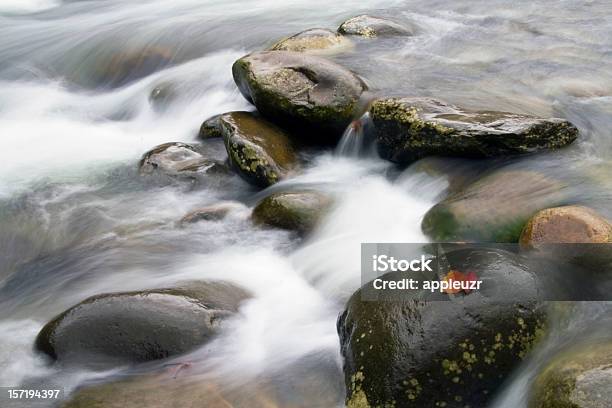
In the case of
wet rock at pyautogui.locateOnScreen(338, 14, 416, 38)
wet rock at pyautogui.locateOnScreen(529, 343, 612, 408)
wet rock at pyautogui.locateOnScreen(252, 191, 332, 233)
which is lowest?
wet rock at pyautogui.locateOnScreen(252, 191, 332, 233)

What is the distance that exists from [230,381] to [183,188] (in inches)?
138

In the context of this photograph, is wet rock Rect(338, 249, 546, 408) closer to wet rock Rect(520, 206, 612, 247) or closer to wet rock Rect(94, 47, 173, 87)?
wet rock Rect(520, 206, 612, 247)

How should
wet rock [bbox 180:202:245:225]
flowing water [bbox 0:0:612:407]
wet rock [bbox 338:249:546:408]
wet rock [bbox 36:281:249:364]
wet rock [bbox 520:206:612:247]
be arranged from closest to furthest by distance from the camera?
wet rock [bbox 338:249:546:408], wet rock [bbox 36:281:249:364], wet rock [bbox 520:206:612:247], flowing water [bbox 0:0:612:407], wet rock [bbox 180:202:245:225]

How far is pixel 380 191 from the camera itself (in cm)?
723

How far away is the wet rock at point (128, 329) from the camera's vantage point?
4758mm

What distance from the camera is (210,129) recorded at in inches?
346

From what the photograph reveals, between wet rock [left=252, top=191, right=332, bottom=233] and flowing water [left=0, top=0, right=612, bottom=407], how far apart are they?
0.15 metres

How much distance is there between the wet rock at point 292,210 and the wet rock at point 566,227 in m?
2.21

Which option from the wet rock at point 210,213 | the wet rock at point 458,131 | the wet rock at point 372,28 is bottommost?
the wet rock at point 210,213

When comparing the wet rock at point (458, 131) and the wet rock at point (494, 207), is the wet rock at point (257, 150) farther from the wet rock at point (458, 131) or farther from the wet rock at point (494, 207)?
the wet rock at point (494, 207)

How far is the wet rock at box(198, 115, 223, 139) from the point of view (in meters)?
8.76

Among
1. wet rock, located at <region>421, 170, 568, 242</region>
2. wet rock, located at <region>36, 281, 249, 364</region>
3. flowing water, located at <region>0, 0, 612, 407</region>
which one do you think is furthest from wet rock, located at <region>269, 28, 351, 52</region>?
wet rock, located at <region>36, 281, 249, 364</region>

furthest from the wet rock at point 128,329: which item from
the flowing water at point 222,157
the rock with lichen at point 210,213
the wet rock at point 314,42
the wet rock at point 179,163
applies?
the wet rock at point 314,42

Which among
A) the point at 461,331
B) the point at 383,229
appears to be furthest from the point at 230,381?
the point at 383,229
